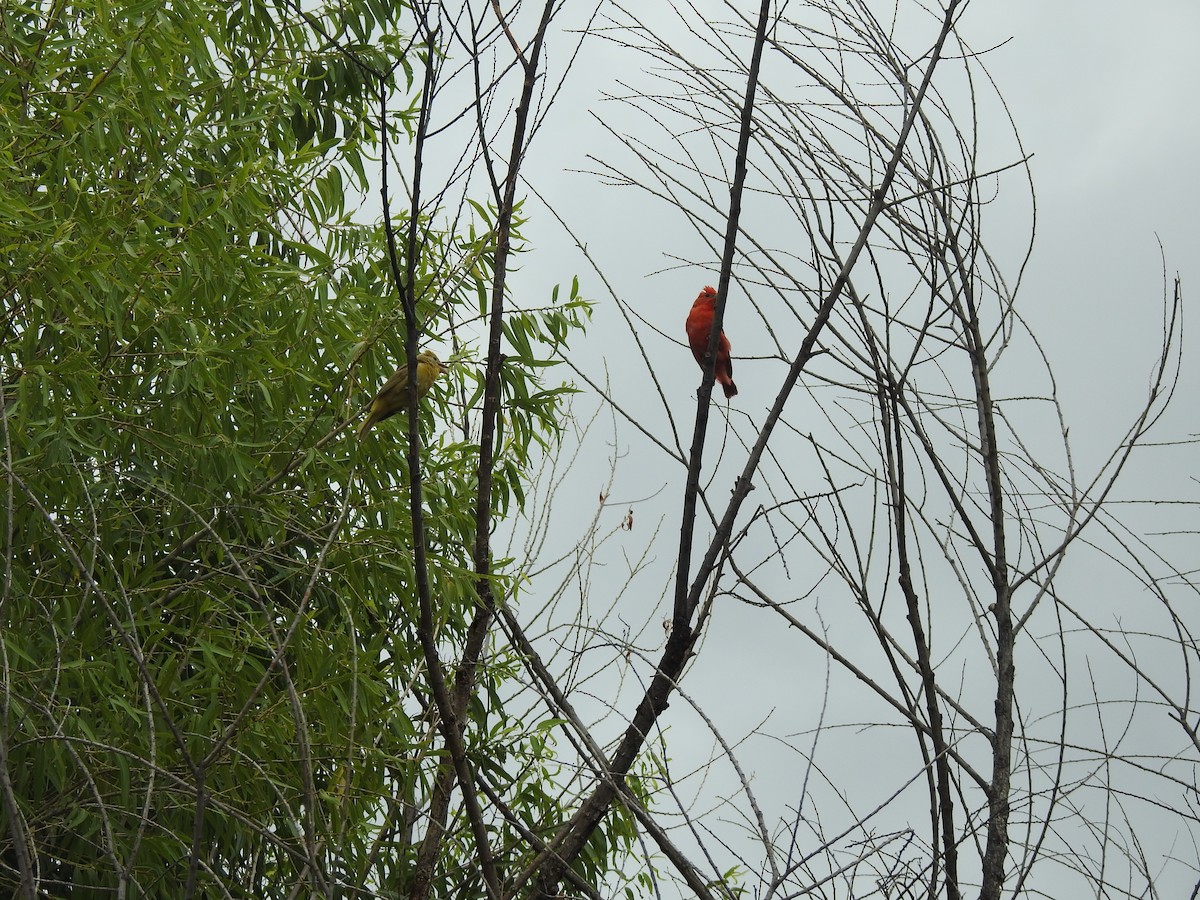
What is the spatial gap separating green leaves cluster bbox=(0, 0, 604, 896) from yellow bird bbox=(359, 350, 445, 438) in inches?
4.0

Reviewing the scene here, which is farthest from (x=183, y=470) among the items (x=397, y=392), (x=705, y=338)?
(x=705, y=338)

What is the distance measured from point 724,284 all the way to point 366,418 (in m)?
1.58

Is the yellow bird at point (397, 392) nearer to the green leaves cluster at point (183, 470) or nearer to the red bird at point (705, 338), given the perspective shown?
the green leaves cluster at point (183, 470)

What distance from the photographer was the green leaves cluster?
8.89ft

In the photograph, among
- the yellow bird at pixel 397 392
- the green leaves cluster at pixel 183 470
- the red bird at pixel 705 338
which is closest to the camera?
the green leaves cluster at pixel 183 470

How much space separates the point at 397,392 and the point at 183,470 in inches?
21.1

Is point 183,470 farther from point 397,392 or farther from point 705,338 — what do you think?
point 705,338

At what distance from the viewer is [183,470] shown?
309 cm

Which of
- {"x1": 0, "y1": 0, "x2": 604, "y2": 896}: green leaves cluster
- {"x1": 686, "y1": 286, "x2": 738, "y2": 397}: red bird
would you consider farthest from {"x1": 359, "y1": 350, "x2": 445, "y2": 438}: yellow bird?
{"x1": 686, "y1": 286, "x2": 738, "y2": 397}: red bird

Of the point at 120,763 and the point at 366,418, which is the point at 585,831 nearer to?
the point at 120,763

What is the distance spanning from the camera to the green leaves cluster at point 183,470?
2711 mm

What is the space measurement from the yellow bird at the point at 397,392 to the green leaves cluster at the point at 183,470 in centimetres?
10

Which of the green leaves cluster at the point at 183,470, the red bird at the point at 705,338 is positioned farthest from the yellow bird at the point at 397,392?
the red bird at the point at 705,338

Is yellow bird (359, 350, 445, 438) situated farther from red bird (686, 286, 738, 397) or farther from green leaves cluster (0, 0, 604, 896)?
red bird (686, 286, 738, 397)
